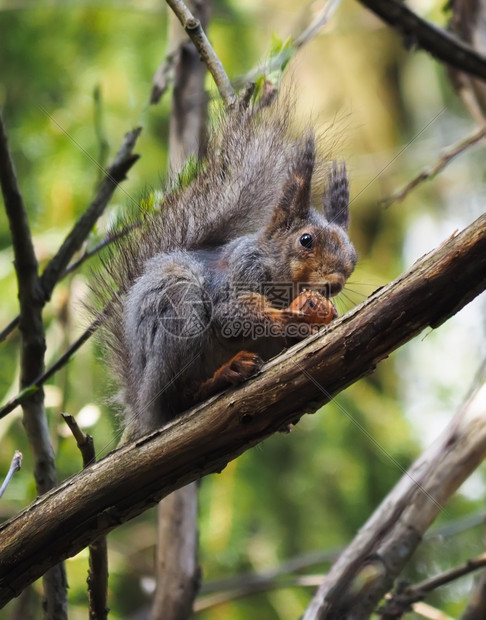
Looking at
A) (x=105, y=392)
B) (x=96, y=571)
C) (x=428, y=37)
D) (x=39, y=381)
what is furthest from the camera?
(x=428, y=37)

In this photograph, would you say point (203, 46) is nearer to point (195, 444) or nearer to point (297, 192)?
point (297, 192)

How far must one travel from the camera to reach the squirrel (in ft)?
5.98

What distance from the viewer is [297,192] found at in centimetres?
198

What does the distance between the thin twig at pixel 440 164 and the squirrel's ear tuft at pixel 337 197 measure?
417mm

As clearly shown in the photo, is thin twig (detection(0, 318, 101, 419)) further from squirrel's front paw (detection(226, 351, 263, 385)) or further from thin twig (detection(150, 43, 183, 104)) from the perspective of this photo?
thin twig (detection(150, 43, 183, 104))

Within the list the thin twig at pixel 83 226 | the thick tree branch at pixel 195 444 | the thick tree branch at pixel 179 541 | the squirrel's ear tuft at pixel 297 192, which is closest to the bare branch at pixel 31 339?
the thin twig at pixel 83 226

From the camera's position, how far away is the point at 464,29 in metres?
3.06

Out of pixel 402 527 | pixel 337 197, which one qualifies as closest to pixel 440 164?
pixel 337 197

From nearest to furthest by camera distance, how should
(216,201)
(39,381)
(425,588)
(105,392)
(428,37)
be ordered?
(39,381) < (216,201) < (425,588) < (105,392) < (428,37)

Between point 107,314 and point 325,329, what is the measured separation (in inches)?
31.3

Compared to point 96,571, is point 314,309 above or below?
above

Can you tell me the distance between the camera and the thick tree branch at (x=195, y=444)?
1.45 m

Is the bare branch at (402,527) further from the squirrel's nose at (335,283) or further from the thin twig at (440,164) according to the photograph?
the thin twig at (440,164)

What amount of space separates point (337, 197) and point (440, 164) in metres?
0.63
